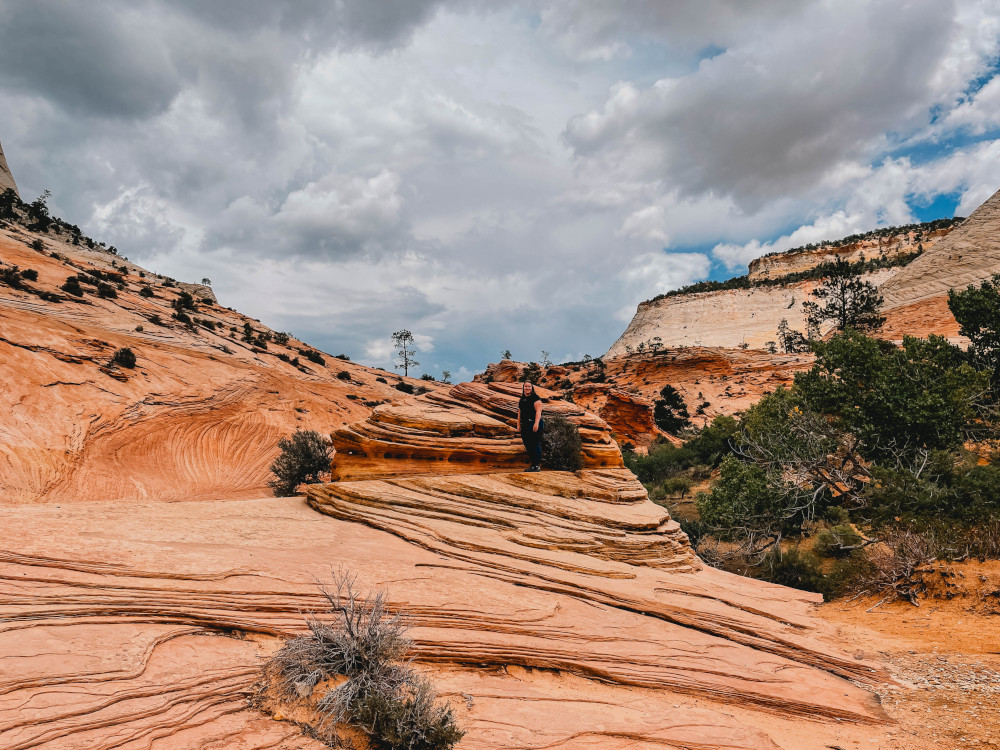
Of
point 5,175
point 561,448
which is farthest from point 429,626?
point 5,175

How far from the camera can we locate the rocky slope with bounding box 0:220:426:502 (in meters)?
14.6

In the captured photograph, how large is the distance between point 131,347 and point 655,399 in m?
36.0

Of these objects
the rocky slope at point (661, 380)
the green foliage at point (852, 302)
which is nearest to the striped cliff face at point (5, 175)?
the rocky slope at point (661, 380)

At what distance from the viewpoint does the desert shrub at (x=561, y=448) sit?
11.2m

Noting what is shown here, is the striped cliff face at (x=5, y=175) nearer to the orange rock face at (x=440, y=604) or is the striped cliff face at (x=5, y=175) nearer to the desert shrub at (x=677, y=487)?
the orange rock face at (x=440, y=604)

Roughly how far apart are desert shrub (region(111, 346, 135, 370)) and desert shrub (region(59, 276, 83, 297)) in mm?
5417

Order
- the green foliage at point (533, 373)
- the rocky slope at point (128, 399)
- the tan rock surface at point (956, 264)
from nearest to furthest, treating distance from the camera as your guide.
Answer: the rocky slope at point (128, 399) < the tan rock surface at point (956, 264) < the green foliage at point (533, 373)

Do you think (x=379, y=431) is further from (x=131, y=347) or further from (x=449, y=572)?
(x=131, y=347)

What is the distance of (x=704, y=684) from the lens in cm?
553

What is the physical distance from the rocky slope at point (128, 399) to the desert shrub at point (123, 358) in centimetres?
27

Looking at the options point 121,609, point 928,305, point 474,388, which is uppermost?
point 928,305

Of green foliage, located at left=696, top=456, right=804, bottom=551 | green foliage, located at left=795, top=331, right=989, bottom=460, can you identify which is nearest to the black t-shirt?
green foliage, located at left=696, top=456, right=804, bottom=551

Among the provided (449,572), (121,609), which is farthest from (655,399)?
(121,609)

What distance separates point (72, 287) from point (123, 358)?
6634mm
